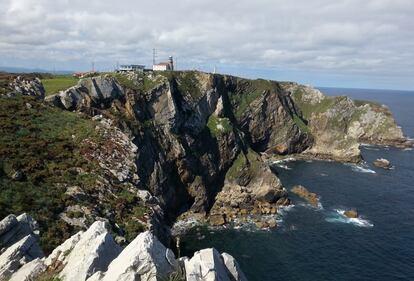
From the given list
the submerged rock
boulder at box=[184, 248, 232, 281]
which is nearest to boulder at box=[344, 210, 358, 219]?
the submerged rock

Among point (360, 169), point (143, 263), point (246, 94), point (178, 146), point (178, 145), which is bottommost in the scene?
point (360, 169)

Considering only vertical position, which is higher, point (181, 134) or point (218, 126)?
point (218, 126)

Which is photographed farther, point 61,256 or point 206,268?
point 61,256

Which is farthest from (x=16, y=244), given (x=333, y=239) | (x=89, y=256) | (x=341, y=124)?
(x=341, y=124)

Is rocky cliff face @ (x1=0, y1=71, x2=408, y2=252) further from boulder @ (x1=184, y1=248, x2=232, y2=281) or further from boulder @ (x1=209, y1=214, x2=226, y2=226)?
boulder @ (x1=184, y1=248, x2=232, y2=281)

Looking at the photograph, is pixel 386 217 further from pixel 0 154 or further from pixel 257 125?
pixel 0 154

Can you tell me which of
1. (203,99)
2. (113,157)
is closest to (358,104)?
(203,99)

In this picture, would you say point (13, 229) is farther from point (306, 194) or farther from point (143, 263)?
point (306, 194)
